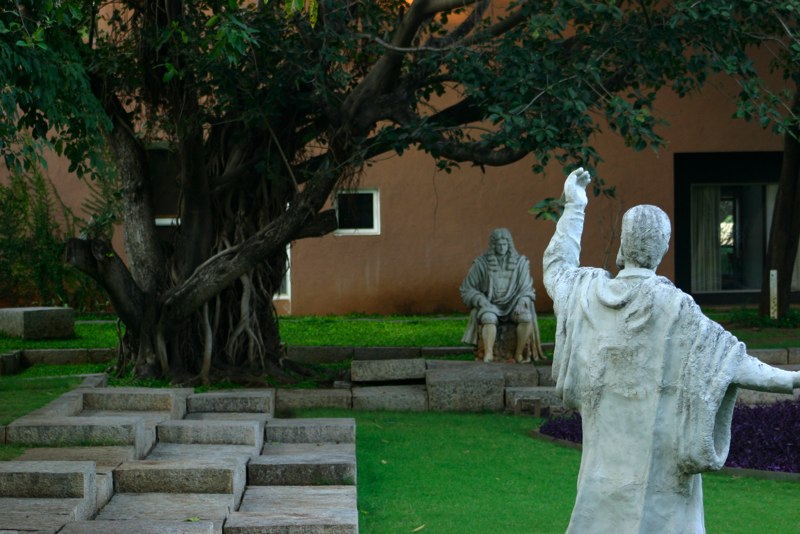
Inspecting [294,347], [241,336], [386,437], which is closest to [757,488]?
[386,437]

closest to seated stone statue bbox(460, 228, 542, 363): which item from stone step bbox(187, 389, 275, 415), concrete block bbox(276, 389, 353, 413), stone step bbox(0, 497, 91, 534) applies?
concrete block bbox(276, 389, 353, 413)

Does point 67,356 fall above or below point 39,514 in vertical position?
above

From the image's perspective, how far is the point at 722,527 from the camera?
7.54 m

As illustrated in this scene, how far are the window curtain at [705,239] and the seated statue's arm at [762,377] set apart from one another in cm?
1762

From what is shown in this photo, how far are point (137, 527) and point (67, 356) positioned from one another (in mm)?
8924

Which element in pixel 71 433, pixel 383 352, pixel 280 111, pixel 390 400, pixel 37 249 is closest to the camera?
pixel 71 433

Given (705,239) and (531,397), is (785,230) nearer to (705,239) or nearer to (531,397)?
(705,239)

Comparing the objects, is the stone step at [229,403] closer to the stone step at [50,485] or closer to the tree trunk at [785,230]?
the stone step at [50,485]

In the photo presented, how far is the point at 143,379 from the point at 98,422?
13.5 ft

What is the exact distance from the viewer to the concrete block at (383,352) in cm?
1528

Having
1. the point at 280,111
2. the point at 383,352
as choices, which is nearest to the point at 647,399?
the point at 280,111

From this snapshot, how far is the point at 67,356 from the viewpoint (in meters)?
14.6

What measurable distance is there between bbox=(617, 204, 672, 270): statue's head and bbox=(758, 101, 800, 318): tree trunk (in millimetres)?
13731

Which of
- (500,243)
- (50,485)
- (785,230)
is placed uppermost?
(785,230)
